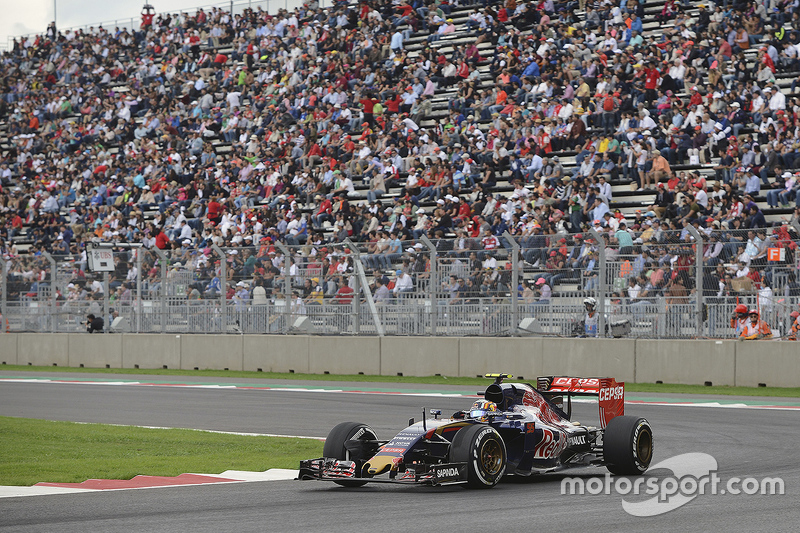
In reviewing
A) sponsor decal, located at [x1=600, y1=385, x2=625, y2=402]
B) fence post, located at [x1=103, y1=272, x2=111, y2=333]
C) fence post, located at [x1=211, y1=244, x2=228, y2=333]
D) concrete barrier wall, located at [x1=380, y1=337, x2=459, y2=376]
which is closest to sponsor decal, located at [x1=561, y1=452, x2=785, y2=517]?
sponsor decal, located at [x1=600, y1=385, x2=625, y2=402]

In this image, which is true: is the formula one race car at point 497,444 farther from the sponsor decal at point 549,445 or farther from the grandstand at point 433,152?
the grandstand at point 433,152

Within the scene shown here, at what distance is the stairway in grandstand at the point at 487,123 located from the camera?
79.0ft

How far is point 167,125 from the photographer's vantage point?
37500 millimetres

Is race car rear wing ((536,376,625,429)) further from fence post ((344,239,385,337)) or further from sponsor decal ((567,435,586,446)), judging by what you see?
fence post ((344,239,385,337))

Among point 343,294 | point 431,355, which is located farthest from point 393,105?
point 431,355

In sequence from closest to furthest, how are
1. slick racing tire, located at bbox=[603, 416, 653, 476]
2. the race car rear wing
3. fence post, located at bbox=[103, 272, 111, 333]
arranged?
slick racing tire, located at bbox=[603, 416, 653, 476]
the race car rear wing
fence post, located at bbox=[103, 272, 111, 333]

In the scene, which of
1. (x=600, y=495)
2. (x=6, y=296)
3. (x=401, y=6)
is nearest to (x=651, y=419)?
(x=600, y=495)

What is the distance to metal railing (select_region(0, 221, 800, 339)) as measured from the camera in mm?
18781

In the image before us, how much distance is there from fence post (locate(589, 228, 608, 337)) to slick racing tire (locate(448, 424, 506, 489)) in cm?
1120

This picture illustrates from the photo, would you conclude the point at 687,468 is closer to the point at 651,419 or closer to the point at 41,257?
the point at 651,419

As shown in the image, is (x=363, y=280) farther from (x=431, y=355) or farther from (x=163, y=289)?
(x=163, y=289)

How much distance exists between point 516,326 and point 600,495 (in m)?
12.5

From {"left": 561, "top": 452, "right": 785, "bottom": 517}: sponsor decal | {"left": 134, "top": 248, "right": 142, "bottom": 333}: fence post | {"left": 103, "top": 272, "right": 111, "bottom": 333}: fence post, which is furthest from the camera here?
{"left": 103, "top": 272, "right": 111, "bottom": 333}: fence post

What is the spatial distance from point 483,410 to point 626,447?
1.23 metres
